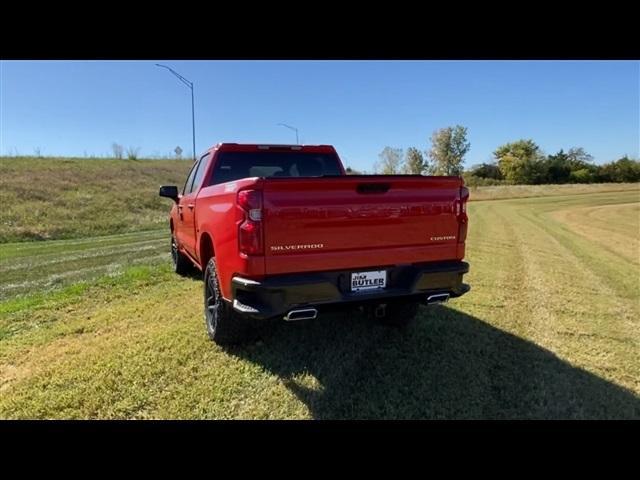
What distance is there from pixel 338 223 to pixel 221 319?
4.89ft

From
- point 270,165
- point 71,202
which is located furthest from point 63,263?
point 71,202

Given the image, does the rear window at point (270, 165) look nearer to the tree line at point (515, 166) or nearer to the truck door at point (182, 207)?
the truck door at point (182, 207)

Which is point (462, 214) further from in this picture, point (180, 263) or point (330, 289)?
point (180, 263)

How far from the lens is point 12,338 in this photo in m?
4.55

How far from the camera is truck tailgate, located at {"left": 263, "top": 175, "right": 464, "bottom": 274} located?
304 cm

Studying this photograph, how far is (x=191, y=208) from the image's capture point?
5.12 metres

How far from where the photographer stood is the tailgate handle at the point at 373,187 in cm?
A: 326

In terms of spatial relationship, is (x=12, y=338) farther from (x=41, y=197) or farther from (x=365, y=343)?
(x=41, y=197)

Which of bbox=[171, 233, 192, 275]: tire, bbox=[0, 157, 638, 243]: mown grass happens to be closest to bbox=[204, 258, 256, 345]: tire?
bbox=[171, 233, 192, 275]: tire

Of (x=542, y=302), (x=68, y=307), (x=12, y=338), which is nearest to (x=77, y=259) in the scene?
(x=68, y=307)

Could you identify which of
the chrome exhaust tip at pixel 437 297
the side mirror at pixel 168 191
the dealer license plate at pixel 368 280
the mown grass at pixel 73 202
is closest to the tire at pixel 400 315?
the chrome exhaust tip at pixel 437 297

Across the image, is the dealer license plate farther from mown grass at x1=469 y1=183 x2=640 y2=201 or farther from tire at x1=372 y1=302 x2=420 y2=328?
mown grass at x1=469 y1=183 x2=640 y2=201
